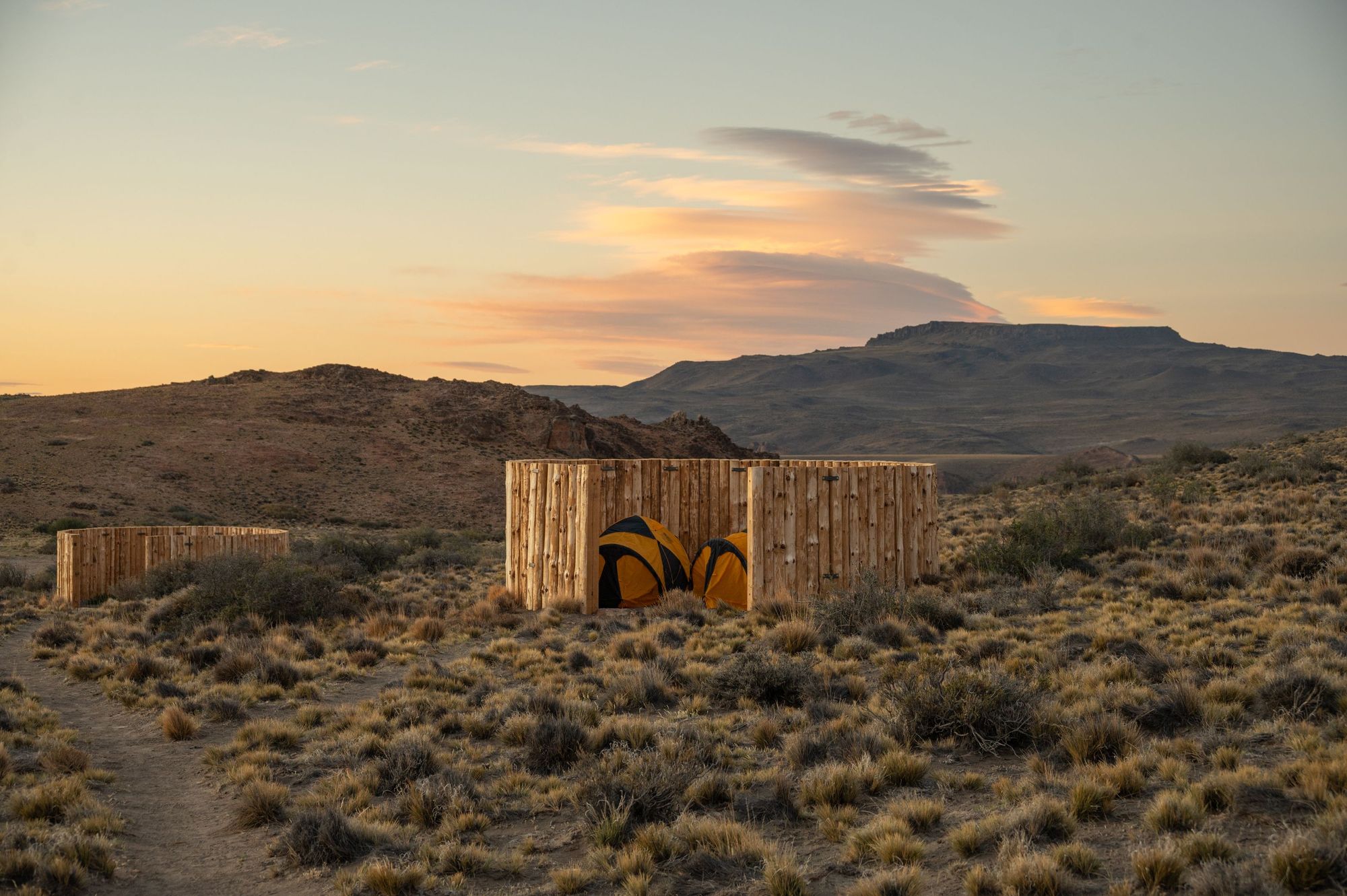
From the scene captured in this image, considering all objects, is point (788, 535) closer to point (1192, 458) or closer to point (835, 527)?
point (835, 527)

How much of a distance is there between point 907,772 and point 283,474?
155ft

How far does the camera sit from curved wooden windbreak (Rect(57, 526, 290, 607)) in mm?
17828

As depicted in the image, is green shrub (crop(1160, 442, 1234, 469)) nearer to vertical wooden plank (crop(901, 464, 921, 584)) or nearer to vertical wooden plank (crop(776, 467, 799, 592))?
vertical wooden plank (crop(901, 464, 921, 584))

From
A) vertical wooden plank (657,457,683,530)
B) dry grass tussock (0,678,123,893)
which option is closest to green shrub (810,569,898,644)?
vertical wooden plank (657,457,683,530)

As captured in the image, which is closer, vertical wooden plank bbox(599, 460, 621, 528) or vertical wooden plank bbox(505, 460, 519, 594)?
vertical wooden plank bbox(505, 460, 519, 594)

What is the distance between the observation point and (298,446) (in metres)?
53.7

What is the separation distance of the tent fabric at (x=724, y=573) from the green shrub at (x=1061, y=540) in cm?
394

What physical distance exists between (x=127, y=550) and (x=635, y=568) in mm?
10203

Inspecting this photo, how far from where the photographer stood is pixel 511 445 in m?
61.7

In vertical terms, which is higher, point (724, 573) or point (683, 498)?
point (683, 498)

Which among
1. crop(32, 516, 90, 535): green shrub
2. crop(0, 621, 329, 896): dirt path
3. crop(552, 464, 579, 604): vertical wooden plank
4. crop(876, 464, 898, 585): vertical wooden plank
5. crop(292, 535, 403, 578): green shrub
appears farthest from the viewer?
crop(32, 516, 90, 535): green shrub

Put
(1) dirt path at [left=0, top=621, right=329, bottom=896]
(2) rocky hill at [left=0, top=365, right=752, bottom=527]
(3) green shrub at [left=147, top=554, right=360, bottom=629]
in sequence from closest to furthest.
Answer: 1. (1) dirt path at [left=0, top=621, right=329, bottom=896]
2. (3) green shrub at [left=147, top=554, right=360, bottom=629]
3. (2) rocky hill at [left=0, top=365, right=752, bottom=527]

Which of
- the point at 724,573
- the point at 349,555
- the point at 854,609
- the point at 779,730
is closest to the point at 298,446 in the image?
the point at 349,555

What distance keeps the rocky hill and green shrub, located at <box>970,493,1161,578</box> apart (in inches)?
1266
